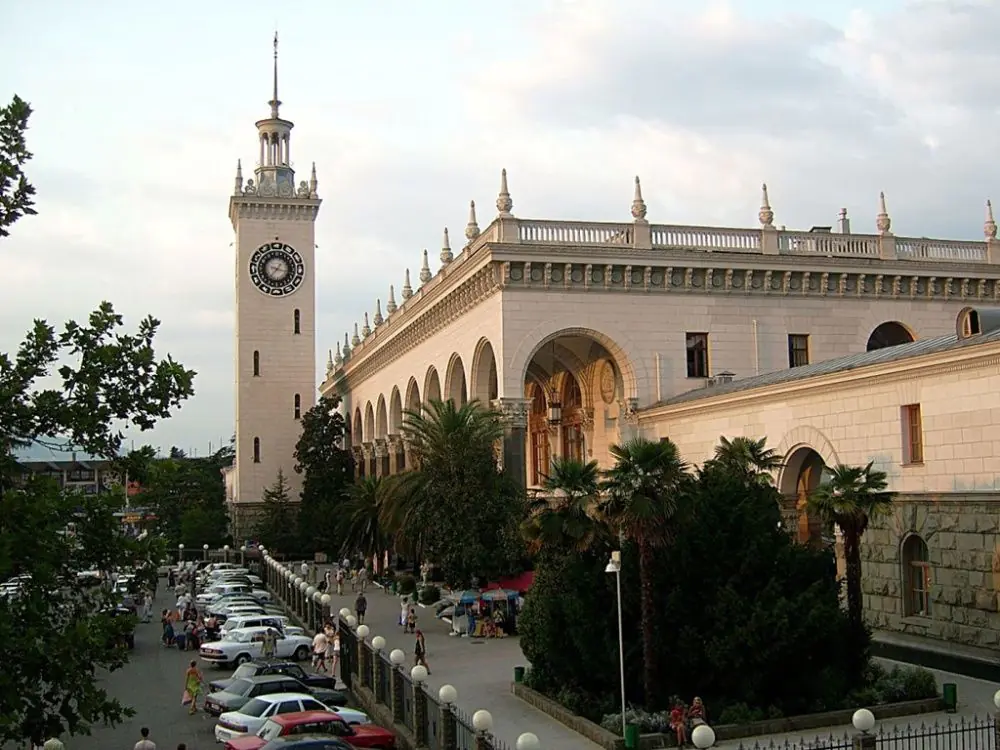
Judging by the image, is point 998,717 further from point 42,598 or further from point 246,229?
point 246,229

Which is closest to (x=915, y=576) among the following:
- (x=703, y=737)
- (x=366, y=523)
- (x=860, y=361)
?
(x=860, y=361)

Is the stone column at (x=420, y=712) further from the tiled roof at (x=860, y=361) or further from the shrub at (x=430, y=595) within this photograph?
the shrub at (x=430, y=595)

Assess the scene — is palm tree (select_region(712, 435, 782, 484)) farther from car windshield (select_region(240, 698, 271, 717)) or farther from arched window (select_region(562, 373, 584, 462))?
arched window (select_region(562, 373, 584, 462))

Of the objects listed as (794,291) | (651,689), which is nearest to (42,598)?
(651,689)

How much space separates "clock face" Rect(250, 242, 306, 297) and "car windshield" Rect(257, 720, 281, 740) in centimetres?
5920

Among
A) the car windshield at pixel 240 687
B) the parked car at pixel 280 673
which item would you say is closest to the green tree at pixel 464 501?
the parked car at pixel 280 673

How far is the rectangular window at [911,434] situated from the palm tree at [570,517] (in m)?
7.53

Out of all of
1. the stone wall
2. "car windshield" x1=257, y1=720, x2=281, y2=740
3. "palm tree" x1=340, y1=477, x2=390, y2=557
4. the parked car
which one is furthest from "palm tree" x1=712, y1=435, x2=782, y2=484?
"palm tree" x1=340, y1=477, x2=390, y2=557

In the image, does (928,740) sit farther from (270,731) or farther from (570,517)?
(270,731)

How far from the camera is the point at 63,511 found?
11.1 meters

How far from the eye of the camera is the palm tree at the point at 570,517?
20.3m

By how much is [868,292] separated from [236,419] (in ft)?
154

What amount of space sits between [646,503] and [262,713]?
7.59 metres

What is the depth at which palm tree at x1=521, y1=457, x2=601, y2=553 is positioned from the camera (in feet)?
66.5
